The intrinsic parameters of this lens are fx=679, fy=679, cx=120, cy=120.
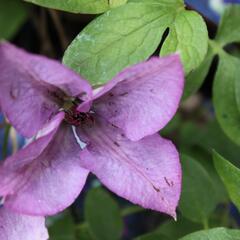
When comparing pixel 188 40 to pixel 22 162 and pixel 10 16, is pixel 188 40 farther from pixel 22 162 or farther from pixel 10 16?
pixel 10 16

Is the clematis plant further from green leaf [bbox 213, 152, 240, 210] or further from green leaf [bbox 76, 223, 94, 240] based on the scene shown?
green leaf [bbox 76, 223, 94, 240]

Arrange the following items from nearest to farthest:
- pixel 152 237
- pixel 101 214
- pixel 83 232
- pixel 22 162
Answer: pixel 22 162 → pixel 152 237 → pixel 101 214 → pixel 83 232

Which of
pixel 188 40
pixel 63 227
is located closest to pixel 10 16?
pixel 63 227

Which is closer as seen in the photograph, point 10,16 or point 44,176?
point 44,176

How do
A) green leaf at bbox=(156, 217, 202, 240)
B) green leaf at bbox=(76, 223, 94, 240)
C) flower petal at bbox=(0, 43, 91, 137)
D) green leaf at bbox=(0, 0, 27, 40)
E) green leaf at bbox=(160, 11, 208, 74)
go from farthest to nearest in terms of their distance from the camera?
green leaf at bbox=(0, 0, 27, 40), green leaf at bbox=(76, 223, 94, 240), green leaf at bbox=(156, 217, 202, 240), green leaf at bbox=(160, 11, 208, 74), flower petal at bbox=(0, 43, 91, 137)

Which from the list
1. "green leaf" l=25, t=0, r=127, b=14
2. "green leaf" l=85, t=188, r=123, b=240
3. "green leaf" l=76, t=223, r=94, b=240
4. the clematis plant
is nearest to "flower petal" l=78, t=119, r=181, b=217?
the clematis plant

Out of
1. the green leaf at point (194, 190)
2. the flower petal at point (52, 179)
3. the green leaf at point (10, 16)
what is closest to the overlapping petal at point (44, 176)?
the flower petal at point (52, 179)
